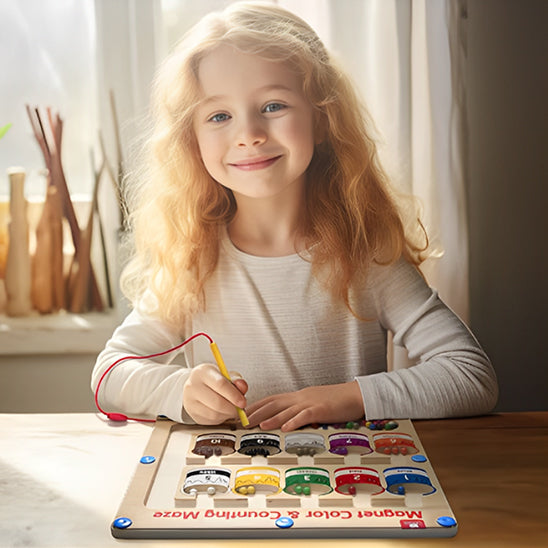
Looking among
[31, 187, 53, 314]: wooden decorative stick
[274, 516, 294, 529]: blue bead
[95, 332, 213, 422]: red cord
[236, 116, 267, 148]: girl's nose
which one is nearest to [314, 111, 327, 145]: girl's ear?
[236, 116, 267, 148]: girl's nose

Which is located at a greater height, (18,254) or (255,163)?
(255,163)

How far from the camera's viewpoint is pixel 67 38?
156cm

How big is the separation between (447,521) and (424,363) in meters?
0.37

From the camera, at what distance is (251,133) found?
99cm

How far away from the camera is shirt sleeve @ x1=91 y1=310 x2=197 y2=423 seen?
931 mm

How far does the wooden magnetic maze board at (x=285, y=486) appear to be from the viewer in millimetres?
611

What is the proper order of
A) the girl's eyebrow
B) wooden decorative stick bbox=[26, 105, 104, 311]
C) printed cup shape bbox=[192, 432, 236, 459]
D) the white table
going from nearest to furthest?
1. the white table
2. printed cup shape bbox=[192, 432, 236, 459]
3. the girl's eyebrow
4. wooden decorative stick bbox=[26, 105, 104, 311]

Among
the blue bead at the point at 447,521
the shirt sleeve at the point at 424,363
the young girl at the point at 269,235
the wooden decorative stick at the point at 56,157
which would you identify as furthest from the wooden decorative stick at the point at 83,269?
the blue bead at the point at 447,521

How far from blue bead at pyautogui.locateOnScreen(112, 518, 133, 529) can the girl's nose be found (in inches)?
21.8

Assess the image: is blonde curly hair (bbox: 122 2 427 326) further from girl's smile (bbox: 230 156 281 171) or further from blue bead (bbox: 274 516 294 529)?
blue bead (bbox: 274 516 294 529)

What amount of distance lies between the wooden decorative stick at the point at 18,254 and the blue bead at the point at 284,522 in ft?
3.69

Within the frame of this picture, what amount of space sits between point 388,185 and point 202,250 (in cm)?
32

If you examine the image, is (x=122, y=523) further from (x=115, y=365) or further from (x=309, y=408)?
(x=115, y=365)

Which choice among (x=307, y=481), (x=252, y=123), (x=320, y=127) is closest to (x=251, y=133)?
(x=252, y=123)
